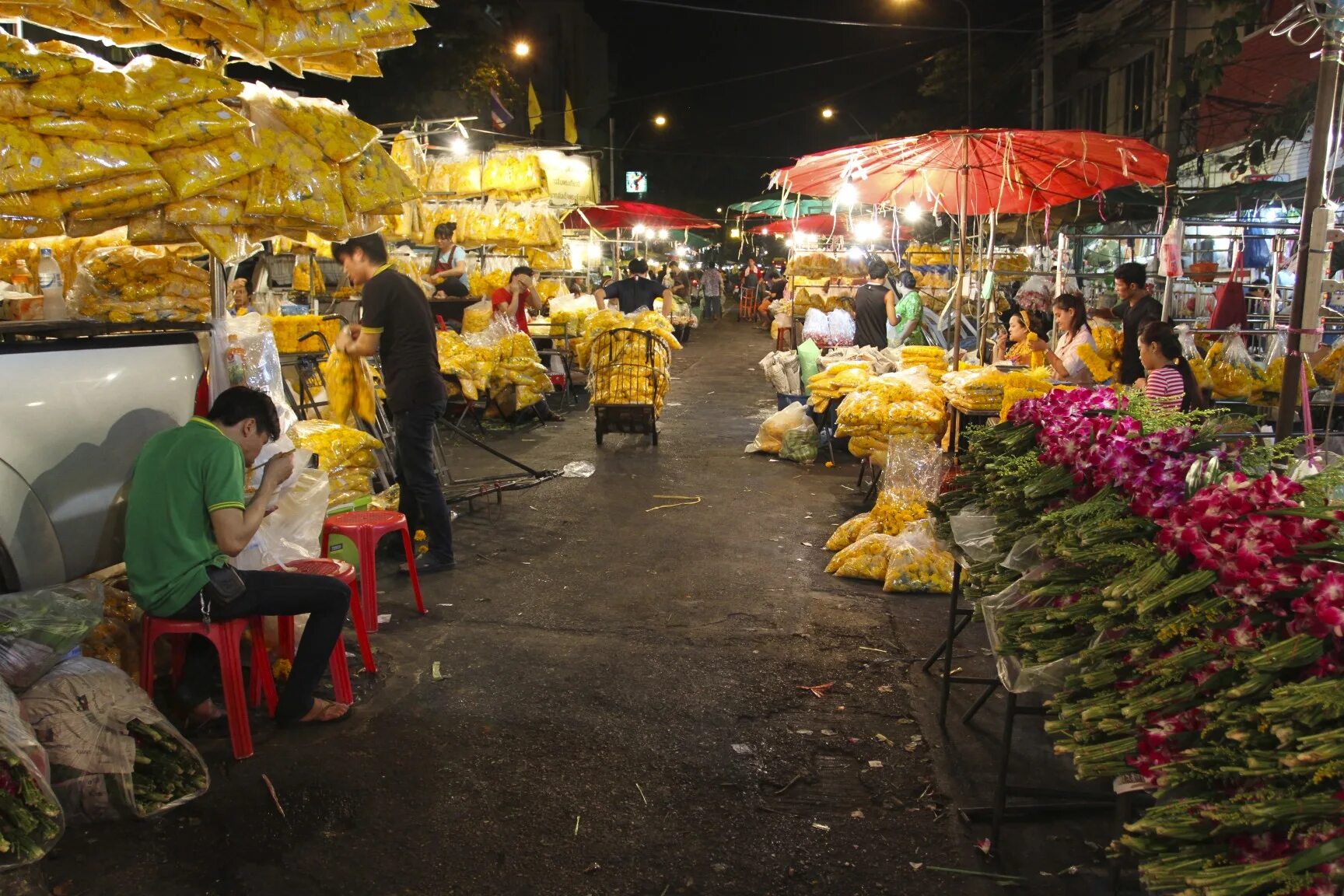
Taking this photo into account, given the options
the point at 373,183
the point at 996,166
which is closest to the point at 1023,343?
the point at 996,166

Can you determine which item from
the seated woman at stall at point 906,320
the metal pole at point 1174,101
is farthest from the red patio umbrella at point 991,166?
the metal pole at point 1174,101

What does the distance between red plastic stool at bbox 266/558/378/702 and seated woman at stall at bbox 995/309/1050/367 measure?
16.8 ft

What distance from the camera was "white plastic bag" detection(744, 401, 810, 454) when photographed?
1061cm

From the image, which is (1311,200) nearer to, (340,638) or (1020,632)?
(1020,632)

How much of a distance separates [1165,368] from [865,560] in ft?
7.46

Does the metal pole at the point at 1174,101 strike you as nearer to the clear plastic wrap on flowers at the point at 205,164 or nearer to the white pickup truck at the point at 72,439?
the clear plastic wrap on flowers at the point at 205,164

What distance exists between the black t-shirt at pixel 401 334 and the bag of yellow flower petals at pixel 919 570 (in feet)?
11.1

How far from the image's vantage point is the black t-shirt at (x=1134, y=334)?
296 inches

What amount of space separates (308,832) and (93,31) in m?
3.79

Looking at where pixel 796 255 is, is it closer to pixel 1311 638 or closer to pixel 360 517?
pixel 360 517

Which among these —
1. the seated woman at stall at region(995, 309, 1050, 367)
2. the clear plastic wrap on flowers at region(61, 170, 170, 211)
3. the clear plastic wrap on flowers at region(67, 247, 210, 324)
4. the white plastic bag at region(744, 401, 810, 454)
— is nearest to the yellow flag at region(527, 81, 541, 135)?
the white plastic bag at region(744, 401, 810, 454)

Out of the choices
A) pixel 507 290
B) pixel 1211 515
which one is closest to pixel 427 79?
pixel 507 290

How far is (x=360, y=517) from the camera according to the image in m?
5.45

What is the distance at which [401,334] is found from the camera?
6.45 meters
